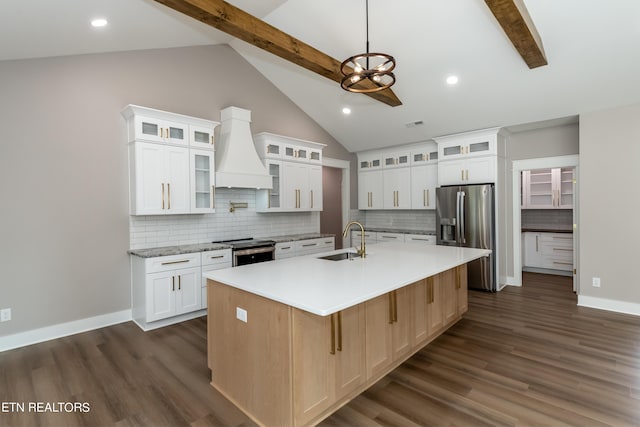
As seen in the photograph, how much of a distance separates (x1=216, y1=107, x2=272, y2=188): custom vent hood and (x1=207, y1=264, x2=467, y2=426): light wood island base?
93.9 inches

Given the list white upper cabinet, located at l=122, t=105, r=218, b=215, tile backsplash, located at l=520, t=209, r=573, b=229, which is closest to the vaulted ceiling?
white upper cabinet, located at l=122, t=105, r=218, b=215

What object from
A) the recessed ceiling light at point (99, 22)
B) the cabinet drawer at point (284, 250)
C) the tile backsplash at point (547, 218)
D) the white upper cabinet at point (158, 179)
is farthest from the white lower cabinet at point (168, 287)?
the tile backsplash at point (547, 218)

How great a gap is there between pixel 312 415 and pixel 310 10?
166 inches

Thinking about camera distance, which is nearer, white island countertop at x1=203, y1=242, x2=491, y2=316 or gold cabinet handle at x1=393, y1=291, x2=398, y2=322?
white island countertop at x1=203, y1=242, x2=491, y2=316

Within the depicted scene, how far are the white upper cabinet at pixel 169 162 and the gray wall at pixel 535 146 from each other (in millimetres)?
4794

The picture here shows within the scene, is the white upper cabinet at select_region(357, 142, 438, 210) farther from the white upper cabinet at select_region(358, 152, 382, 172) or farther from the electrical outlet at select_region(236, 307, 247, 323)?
the electrical outlet at select_region(236, 307, 247, 323)

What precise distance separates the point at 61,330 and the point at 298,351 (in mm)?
3175

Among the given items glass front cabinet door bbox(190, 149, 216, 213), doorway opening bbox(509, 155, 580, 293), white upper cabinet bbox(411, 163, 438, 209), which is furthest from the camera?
white upper cabinet bbox(411, 163, 438, 209)

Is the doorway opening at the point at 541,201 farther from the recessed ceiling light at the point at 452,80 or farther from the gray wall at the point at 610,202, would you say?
the recessed ceiling light at the point at 452,80

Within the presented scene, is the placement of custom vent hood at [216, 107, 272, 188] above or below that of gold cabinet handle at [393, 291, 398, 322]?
above

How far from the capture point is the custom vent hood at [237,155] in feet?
14.9

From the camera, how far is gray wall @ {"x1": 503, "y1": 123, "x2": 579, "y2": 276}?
4.84m

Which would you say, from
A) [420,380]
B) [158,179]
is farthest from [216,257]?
[420,380]

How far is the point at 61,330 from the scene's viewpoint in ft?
11.4
